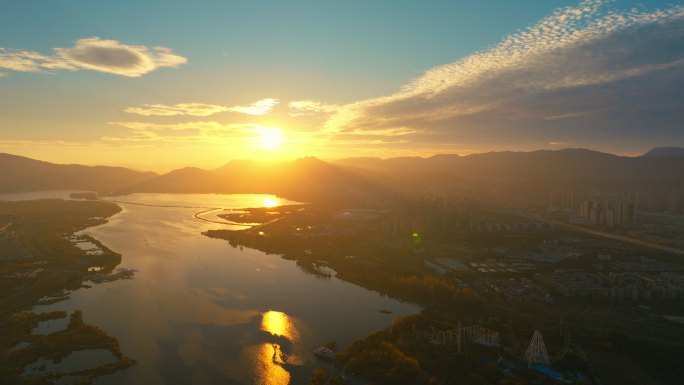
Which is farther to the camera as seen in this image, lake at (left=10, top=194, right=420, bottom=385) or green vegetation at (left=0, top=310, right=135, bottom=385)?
lake at (left=10, top=194, right=420, bottom=385)

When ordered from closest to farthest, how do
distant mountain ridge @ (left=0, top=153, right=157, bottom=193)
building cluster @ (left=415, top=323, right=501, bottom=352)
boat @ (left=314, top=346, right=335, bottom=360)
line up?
boat @ (left=314, top=346, right=335, bottom=360)
building cluster @ (left=415, top=323, right=501, bottom=352)
distant mountain ridge @ (left=0, top=153, right=157, bottom=193)

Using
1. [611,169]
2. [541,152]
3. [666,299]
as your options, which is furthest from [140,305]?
[541,152]

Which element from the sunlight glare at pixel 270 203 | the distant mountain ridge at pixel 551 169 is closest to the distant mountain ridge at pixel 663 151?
the distant mountain ridge at pixel 551 169

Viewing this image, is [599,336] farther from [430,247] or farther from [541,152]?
[541,152]

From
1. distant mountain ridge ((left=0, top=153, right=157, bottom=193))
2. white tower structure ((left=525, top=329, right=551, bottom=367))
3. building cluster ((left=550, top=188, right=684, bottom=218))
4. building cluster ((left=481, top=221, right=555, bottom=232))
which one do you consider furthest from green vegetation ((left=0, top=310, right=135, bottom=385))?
distant mountain ridge ((left=0, top=153, right=157, bottom=193))

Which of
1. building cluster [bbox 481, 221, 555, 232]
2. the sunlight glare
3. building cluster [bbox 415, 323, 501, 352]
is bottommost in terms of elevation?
building cluster [bbox 415, 323, 501, 352]

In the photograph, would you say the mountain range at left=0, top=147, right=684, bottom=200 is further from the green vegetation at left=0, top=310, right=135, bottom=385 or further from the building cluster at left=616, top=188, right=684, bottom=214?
the green vegetation at left=0, top=310, right=135, bottom=385

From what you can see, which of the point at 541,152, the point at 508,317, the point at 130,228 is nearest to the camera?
the point at 508,317

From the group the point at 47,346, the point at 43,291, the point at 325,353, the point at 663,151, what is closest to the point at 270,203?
the point at 43,291
